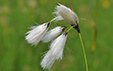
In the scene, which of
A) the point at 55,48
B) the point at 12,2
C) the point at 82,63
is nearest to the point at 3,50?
the point at 82,63

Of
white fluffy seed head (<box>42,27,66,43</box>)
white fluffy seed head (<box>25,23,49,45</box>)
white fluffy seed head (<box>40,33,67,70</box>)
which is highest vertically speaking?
white fluffy seed head (<box>25,23,49,45</box>)

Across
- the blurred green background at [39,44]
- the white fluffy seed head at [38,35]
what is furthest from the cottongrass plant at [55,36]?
the blurred green background at [39,44]

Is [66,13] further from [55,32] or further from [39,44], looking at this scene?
[39,44]

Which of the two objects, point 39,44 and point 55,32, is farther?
point 39,44

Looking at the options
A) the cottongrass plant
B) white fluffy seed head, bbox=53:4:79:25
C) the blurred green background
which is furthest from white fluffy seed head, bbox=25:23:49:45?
the blurred green background

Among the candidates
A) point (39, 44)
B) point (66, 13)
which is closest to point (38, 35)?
point (66, 13)

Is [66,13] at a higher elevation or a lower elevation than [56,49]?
higher

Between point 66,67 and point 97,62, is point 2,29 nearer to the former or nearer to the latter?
point 66,67

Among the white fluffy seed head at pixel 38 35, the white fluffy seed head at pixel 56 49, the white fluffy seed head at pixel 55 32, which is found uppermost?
the white fluffy seed head at pixel 38 35

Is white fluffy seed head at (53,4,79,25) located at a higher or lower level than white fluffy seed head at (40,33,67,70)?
higher

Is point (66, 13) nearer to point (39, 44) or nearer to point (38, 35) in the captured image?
point (38, 35)

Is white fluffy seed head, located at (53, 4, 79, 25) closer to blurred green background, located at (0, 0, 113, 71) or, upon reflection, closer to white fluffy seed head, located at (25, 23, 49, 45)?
white fluffy seed head, located at (25, 23, 49, 45)

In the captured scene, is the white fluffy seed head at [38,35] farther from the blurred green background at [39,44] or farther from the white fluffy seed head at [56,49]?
the blurred green background at [39,44]
